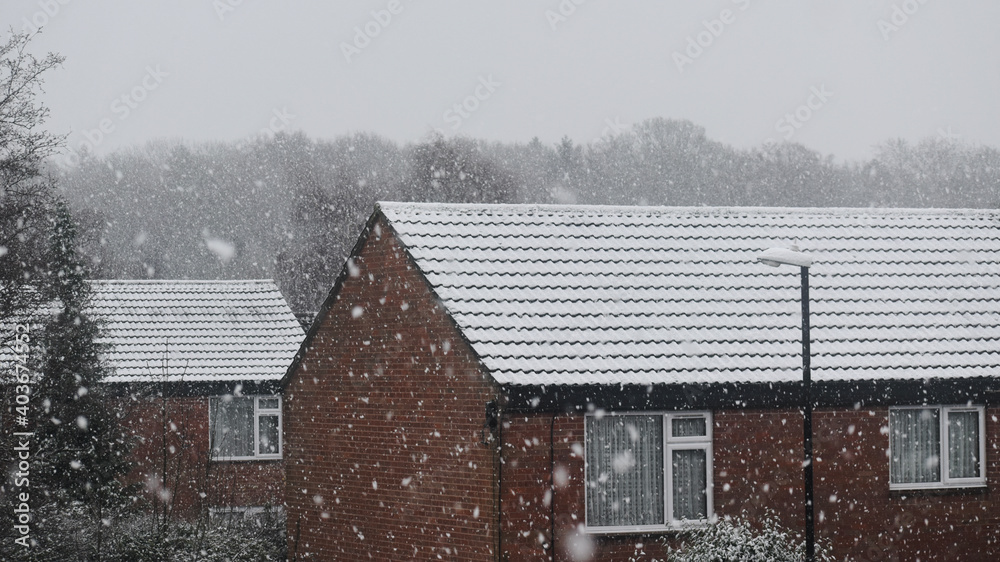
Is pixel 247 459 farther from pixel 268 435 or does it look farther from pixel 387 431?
pixel 387 431

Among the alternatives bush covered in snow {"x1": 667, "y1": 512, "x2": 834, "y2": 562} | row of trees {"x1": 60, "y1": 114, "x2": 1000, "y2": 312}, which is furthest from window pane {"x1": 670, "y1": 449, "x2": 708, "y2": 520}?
row of trees {"x1": 60, "y1": 114, "x2": 1000, "y2": 312}

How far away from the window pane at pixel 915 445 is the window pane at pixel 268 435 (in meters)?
14.8

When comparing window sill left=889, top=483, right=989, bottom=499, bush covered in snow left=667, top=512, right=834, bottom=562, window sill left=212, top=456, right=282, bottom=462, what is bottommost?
bush covered in snow left=667, top=512, right=834, bottom=562

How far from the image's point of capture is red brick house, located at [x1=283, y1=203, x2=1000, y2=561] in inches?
534

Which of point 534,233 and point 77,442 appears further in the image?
point 77,442

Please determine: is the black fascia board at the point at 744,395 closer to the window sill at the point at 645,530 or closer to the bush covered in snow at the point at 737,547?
the window sill at the point at 645,530

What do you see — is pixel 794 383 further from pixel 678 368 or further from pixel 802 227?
pixel 802 227

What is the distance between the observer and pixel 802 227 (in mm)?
18016

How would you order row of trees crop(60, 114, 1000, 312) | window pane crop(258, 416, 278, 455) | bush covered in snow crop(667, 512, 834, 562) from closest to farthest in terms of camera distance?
bush covered in snow crop(667, 512, 834, 562)
window pane crop(258, 416, 278, 455)
row of trees crop(60, 114, 1000, 312)

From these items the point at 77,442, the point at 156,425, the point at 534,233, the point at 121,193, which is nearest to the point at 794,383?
the point at 534,233

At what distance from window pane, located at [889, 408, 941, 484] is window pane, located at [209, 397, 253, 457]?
15044 mm

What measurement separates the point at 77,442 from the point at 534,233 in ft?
34.0

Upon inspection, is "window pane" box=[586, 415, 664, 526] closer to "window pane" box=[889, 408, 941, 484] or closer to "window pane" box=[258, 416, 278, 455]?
"window pane" box=[889, 408, 941, 484]

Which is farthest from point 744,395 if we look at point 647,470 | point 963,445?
point 963,445
